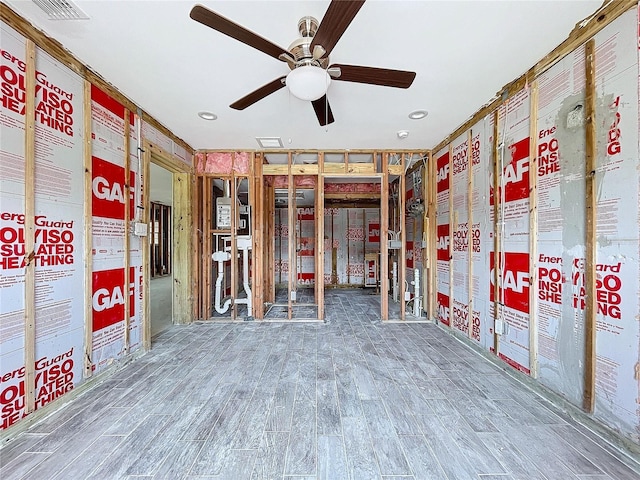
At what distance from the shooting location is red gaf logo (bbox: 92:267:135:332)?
94.7 inches

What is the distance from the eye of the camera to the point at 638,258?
1567 millimetres

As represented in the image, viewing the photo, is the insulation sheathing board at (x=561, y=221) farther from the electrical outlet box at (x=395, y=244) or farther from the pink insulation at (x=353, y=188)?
the pink insulation at (x=353, y=188)

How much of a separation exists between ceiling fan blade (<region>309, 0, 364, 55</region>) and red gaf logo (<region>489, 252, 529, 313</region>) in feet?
7.80

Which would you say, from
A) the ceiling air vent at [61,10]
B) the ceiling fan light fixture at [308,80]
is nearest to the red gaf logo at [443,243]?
the ceiling fan light fixture at [308,80]

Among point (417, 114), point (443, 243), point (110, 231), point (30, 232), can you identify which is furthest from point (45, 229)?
point (443, 243)

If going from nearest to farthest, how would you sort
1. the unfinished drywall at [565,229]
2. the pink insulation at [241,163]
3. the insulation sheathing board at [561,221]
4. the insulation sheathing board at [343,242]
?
the unfinished drywall at [565,229] < the insulation sheathing board at [561,221] < the pink insulation at [241,163] < the insulation sheathing board at [343,242]

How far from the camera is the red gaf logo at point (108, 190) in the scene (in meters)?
2.42

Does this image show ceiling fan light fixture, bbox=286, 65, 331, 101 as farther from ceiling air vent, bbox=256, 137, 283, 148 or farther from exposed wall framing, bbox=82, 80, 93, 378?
ceiling air vent, bbox=256, 137, 283, 148

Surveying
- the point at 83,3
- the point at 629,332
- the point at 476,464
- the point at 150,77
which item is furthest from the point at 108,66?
the point at 629,332

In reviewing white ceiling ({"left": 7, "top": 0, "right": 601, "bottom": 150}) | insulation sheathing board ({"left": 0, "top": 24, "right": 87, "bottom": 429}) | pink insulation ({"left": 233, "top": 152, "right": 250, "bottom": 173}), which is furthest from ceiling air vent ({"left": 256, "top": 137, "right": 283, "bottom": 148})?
insulation sheathing board ({"left": 0, "top": 24, "right": 87, "bottom": 429})

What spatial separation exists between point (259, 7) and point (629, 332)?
3.00 metres

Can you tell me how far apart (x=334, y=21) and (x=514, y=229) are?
2384 mm

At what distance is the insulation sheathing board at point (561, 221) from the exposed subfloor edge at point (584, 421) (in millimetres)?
63

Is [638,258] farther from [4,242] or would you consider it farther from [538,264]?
[4,242]
